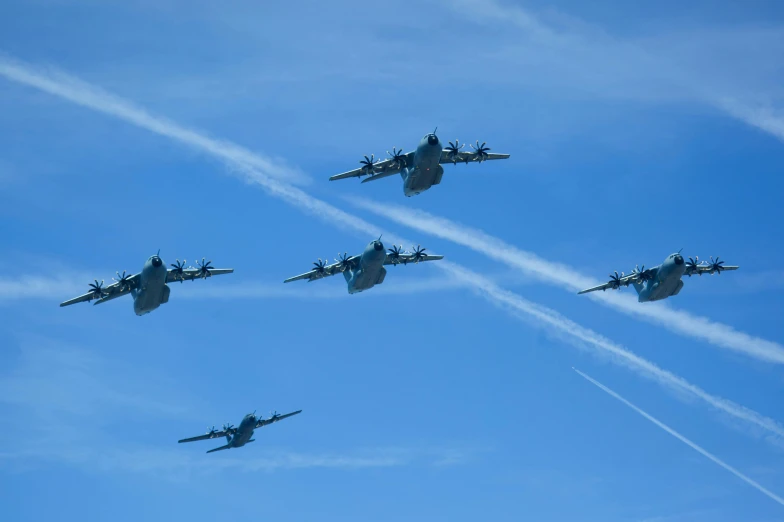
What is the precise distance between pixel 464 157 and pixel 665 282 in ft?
94.2

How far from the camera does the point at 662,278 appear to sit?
125375mm

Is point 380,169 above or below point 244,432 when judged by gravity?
above

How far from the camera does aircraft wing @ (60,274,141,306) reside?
4855 inches

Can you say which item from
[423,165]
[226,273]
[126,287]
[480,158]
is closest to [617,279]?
[480,158]

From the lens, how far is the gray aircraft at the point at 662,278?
405ft

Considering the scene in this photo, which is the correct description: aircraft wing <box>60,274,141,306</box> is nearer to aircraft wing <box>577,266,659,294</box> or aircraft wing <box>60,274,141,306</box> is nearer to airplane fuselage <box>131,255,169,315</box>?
airplane fuselage <box>131,255,169,315</box>

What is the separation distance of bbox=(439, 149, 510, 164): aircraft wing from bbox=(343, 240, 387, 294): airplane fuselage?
1365 cm

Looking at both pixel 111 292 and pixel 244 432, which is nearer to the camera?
pixel 111 292

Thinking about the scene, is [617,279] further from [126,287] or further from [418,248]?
[126,287]

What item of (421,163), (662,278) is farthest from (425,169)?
(662,278)

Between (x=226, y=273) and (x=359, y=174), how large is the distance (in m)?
21.4

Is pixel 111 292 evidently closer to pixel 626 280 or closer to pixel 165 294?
pixel 165 294

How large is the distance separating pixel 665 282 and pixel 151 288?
200 ft

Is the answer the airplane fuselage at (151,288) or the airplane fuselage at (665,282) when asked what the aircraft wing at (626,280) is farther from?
the airplane fuselage at (151,288)
